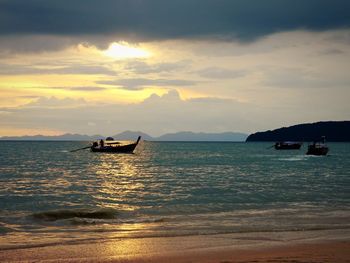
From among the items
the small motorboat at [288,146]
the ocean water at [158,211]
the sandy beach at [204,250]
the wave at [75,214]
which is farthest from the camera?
the small motorboat at [288,146]

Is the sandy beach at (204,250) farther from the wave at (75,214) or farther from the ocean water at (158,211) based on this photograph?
the wave at (75,214)

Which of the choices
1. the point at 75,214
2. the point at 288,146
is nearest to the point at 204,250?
the point at 75,214

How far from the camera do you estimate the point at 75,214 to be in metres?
26.0

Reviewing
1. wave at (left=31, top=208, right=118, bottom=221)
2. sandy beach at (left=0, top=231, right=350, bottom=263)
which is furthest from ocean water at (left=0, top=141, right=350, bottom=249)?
sandy beach at (left=0, top=231, right=350, bottom=263)

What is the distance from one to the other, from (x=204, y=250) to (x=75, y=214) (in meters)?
11.7

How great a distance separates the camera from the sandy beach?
14.5m

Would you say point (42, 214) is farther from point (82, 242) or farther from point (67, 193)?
point (67, 193)

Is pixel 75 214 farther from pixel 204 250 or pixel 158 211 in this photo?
pixel 204 250

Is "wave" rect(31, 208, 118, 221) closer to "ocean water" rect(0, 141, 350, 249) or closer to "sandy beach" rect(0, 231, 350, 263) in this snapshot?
"ocean water" rect(0, 141, 350, 249)

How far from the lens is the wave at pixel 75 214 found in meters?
25.0

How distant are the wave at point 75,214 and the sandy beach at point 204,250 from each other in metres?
7.68

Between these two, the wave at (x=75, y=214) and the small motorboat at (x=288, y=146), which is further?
the small motorboat at (x=288, y=146)

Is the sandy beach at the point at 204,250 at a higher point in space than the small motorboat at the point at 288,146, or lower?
lower

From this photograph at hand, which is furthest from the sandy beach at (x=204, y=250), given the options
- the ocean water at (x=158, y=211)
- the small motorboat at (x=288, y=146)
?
the small motorboat at (x=288, y=146)
